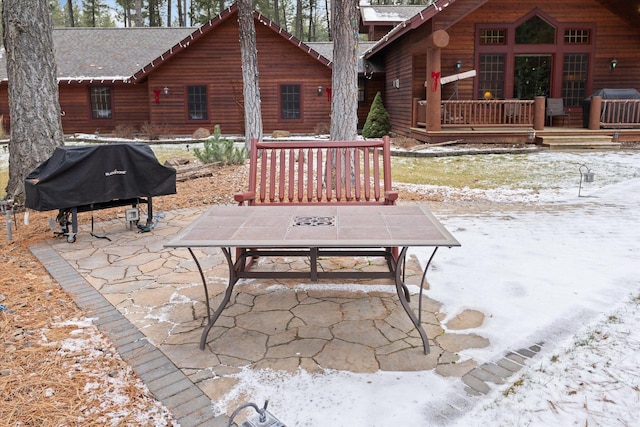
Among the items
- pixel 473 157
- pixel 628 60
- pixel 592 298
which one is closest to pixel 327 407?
pixel 592 298

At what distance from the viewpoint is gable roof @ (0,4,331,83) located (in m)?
21.1

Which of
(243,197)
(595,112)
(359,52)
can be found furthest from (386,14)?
(243,197)

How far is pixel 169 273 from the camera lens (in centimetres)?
480

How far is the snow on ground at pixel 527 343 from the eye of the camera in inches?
103

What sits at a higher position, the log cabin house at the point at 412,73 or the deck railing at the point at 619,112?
the log cabin house at the point at 412,73

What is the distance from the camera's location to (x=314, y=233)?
123 inches

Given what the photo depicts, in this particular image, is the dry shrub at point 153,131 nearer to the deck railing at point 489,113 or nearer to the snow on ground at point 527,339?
the deck railing at point 489,113

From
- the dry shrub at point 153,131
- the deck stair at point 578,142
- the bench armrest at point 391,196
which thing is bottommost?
the bench armrest at point 391,196

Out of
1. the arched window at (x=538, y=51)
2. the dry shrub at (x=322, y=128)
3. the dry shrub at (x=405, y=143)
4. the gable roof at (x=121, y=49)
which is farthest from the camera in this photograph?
the dry shrub at (x=322, y=128)

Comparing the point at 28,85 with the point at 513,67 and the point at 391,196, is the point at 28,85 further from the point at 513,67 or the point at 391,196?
the point at 513,67

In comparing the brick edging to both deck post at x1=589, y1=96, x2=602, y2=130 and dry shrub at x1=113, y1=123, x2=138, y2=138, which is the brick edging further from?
dry shrub at x1=113, y1=123, x2=138, y2=138

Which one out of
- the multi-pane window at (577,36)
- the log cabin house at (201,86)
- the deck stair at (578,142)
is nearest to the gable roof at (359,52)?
the log cabin house at (201,86)

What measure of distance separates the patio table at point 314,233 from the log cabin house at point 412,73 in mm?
11943

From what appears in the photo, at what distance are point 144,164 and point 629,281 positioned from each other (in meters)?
5.19
